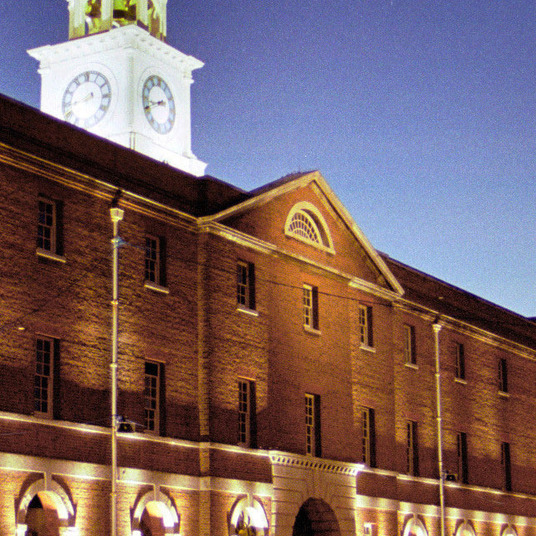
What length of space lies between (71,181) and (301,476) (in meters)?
12.7

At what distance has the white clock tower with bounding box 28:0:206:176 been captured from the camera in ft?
190

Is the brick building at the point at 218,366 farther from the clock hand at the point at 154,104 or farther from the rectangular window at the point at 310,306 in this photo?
the clock hand at the point at 154,104

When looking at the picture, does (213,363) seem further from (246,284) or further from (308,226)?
(308,226)

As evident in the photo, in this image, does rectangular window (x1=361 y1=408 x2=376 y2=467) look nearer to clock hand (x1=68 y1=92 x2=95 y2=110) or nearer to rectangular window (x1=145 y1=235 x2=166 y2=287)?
rectangular window (x1=145 y1=235 x2=166 y2=287)

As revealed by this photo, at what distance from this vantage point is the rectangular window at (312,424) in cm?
4088

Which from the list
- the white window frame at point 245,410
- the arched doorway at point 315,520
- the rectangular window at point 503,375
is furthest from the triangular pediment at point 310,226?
the rectangular window at point 503,375

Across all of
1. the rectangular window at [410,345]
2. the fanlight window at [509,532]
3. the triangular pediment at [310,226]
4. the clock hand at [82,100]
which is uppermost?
the clock hand at [82,100]

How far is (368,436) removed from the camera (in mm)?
44281

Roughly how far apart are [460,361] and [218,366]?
725 inches

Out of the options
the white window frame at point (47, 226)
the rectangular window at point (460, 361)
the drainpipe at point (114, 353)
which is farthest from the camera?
the rectangular window at point (460, 361)

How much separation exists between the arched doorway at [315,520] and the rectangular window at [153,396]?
8472 mm

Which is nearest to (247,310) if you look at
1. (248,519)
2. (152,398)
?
(152,398)

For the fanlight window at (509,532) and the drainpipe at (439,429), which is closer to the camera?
the drainpipe at (439,429)

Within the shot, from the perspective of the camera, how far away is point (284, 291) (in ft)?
133
